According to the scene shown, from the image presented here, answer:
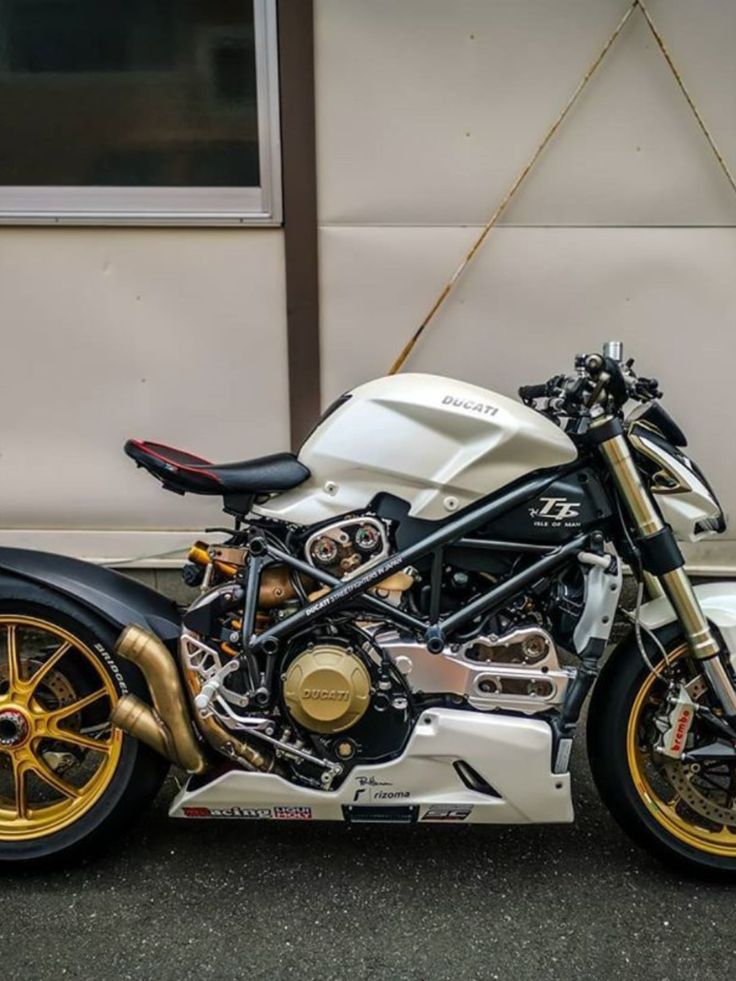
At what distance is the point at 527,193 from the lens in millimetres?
3439

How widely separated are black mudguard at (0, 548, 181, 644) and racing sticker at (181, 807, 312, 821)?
0.47 metres

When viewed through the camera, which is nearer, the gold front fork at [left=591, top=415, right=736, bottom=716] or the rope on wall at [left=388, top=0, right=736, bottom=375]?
the gold front fork at [left=591, top=415, right=736, bottom=716]

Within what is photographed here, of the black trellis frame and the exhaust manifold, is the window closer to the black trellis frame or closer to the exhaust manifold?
the black trellis frame

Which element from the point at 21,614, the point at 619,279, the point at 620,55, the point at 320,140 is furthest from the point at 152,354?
the point at 620,55

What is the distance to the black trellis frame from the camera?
2.20 meters

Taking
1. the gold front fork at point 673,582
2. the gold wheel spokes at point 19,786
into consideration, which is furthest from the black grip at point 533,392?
the gold wheel spokes at point 19,786

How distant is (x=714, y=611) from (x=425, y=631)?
0.81 metres

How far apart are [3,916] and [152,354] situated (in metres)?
2.22

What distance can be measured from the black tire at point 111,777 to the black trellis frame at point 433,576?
0.41 m

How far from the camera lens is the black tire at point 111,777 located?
91.4 inches

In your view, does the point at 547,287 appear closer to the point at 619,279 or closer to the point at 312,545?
the point at 619,279

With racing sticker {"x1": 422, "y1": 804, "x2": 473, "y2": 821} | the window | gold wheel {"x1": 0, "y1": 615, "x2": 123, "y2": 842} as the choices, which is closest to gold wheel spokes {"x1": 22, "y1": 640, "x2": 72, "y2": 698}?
gold wheel {"x1": 0, "y1": 615, "x2": 123, "y2": 842}

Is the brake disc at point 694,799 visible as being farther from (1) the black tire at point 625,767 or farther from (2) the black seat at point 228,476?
(2) the black seat at point 228,476

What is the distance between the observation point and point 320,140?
340cm
